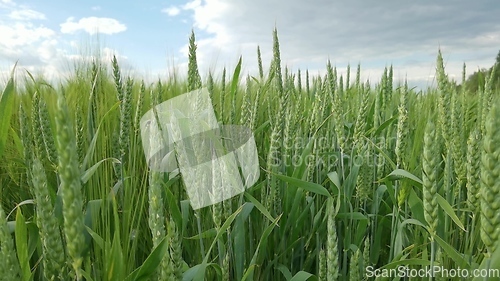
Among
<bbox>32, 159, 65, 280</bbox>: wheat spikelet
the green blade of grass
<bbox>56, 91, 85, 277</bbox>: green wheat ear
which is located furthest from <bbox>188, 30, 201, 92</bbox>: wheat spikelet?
<bbox>56, 91, 85, 277</bbox>: green wheat ear

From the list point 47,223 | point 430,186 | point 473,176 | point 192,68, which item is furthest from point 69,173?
point 473,176

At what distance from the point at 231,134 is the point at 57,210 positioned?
0.60 m

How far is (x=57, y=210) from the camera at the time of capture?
0.94 metres

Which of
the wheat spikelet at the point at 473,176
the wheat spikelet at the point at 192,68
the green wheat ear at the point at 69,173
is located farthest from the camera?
the wheat spikelet at the point at 192,68

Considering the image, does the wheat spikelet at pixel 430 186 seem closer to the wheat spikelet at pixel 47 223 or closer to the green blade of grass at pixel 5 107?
the wheat spikelet at pixel 47 223

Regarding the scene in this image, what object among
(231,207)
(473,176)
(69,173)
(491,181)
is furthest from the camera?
(231,207)

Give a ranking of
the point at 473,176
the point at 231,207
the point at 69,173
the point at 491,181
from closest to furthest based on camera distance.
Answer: the point at 69,173
the point at 491,181
the point at 473,176
the point at 231,207

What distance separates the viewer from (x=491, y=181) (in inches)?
23.6

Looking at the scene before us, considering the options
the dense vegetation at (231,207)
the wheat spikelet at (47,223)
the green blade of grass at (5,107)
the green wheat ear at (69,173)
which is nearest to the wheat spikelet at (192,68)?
the dense vegetation at (231,207)

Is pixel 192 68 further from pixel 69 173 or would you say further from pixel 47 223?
pixel 69 173

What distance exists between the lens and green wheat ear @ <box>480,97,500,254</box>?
1.96 feet

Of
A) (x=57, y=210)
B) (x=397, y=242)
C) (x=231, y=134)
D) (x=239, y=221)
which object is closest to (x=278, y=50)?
(x=231, y=134)

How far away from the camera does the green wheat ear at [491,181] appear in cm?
60

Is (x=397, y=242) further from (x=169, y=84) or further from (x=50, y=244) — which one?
(x=169, y=84)
